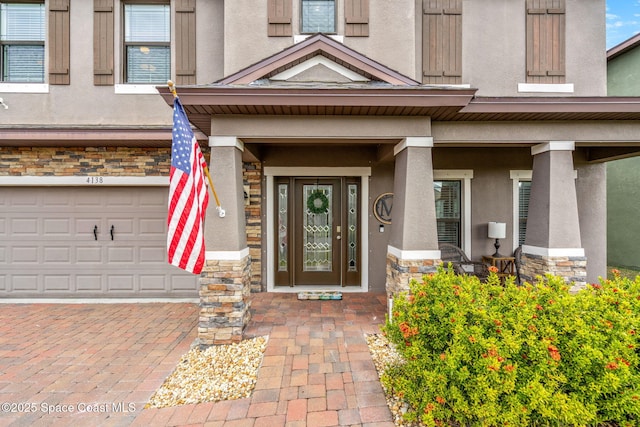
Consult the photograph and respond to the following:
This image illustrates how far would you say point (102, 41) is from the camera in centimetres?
523

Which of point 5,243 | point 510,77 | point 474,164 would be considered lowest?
point 5,243

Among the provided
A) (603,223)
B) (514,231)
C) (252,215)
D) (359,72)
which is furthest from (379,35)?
(603,223)

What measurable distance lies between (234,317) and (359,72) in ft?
11.6

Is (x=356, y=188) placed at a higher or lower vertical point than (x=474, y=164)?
lower

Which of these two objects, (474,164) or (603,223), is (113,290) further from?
(603,223)

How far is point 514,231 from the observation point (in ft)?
18.7

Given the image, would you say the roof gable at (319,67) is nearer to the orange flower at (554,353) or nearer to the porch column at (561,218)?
the porch column at (561,218)

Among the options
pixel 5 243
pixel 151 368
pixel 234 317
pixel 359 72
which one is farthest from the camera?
pixel 5 243

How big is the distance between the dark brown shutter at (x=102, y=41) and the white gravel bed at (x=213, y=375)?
A: 493 centimetres

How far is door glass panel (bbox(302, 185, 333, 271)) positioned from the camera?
5.79 m

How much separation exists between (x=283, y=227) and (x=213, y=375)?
10.1 ft

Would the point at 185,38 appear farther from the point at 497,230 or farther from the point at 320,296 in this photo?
the point at 497,230

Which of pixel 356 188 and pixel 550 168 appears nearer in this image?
pixel 550 168

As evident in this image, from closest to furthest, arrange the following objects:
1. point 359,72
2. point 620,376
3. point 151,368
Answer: point 620,376, point 151,368, point 359,72
